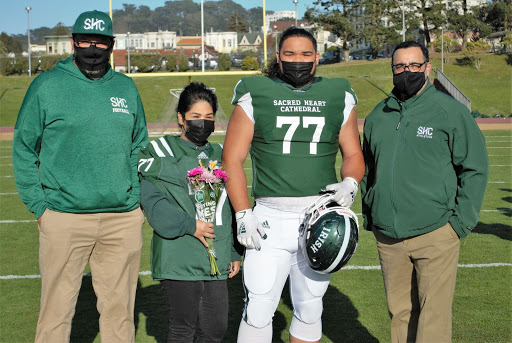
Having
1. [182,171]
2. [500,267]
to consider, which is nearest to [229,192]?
[182,171]

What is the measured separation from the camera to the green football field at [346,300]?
14.9ft

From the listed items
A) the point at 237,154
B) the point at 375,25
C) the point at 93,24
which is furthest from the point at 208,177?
the point at 375,25

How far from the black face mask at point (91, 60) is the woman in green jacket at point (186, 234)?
50 centimetres

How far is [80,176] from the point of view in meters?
3.34

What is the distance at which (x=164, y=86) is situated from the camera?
35.5m

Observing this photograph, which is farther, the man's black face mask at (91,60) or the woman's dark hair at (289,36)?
the man's black face mask at (91,60)

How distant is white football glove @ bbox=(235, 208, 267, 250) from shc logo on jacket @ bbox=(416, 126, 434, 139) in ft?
3.51

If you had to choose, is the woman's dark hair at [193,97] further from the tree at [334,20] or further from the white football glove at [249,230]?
the tree at [334,20]

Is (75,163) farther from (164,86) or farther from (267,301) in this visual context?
(164,86)

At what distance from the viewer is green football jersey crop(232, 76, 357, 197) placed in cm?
316

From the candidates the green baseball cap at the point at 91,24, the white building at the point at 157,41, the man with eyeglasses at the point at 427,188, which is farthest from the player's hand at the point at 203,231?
the white building at the point at 157,41

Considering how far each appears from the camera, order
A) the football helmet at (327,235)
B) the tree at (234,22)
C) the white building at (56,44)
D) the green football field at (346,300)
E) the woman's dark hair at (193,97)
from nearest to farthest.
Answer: the football helmet at (327,235) → the woman's dark hair at (193,97) → the green football field at (346,300) → the tree at (234,22) → the white building at (56,44)

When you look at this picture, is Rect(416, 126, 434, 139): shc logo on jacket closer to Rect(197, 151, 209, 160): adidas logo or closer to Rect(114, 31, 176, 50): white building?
Rect(197, 151, 209, 160): adidas logo

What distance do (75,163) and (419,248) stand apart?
1.96 m
